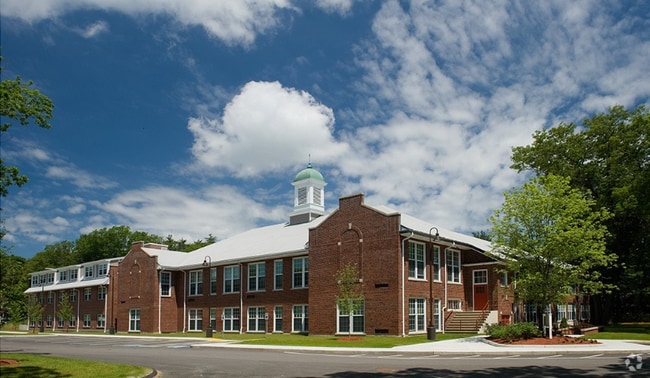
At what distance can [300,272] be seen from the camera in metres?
42.7

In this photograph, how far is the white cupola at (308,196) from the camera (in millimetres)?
51188

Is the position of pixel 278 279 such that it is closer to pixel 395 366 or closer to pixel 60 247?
pixel 395 366

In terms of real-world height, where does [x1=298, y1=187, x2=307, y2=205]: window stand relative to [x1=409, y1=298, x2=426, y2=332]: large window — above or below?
above

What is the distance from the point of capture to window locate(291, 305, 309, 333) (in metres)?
41.8

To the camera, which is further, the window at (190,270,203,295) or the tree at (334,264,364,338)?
the window at (190,270,203,295)

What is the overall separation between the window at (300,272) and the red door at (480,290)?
453 inches

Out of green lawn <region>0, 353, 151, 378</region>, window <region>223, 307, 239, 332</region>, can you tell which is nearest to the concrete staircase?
window <region>223, 307, 239, 332</region>

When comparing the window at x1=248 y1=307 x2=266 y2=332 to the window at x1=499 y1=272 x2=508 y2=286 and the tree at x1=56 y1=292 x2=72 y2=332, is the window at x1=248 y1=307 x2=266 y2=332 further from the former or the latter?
the tree at x1=56 y1=292 x2=72 y2=332

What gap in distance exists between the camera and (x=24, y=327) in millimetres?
75688

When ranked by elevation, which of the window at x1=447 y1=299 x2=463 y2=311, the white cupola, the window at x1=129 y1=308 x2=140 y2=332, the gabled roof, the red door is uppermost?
Answer: the white cupola

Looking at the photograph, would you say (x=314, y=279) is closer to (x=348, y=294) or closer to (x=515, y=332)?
(x=348, y=294)

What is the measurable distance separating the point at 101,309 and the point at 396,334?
3741 cm

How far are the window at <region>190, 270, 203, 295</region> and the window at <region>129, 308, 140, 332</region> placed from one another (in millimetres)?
6255

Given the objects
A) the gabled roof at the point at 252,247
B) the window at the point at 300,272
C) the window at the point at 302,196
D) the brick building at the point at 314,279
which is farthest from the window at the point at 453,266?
the window at the point at 302,196
